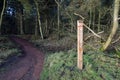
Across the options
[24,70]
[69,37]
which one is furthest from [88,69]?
[69,37]

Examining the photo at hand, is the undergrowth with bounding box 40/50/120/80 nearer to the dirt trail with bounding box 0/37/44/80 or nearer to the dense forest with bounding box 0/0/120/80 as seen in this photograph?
the dense forest with bounding box 0/0/120/80

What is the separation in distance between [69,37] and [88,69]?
11518mm

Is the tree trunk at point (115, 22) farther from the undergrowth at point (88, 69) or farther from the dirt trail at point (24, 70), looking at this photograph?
the dirt trail at point (24, 70)

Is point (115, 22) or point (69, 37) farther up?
point (115, 22)

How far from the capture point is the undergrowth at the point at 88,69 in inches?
336

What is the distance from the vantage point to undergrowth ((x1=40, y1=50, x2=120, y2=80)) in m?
8.53

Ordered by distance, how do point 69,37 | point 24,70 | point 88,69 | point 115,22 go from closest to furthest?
point 88,69 < point 24,70 < point 115,22 < point 69,37

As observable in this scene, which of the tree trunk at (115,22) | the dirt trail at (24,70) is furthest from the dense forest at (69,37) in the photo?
the dirt trail at (24,70)

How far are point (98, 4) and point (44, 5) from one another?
10.9 metres

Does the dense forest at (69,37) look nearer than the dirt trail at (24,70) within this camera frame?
Yes

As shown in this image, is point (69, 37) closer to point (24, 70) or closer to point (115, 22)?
point (115, 22)

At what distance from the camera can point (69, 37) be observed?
20.4 m

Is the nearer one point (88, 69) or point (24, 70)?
point (88, 69)

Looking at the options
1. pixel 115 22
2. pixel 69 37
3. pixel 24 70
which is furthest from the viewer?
pixel 69 37
